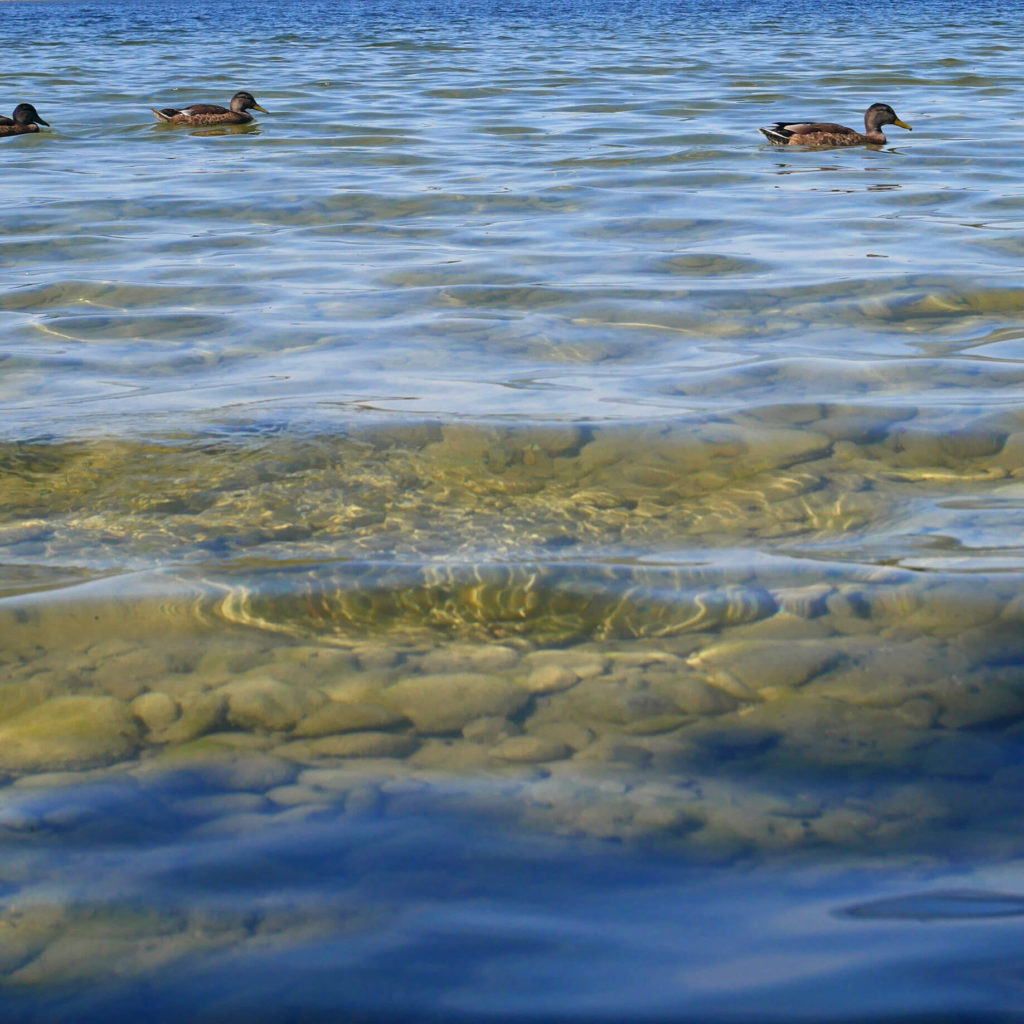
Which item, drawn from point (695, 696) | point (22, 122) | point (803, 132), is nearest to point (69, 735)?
point (695, 696)

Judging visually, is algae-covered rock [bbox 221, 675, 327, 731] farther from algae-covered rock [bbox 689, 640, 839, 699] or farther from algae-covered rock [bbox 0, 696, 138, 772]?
algae-covered rock [bbox 689, 640, 839, 699]

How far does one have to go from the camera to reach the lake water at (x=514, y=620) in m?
2.07

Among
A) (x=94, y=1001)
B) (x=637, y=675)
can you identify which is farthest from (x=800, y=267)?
(x=94, y=1001)

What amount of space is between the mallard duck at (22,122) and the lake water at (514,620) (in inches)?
248

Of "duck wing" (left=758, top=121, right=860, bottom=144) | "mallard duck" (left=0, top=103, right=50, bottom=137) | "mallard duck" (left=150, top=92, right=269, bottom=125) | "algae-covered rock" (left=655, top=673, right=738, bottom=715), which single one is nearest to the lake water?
"algae-covered rock" (left=655, top=673, right=738, bottom=715)

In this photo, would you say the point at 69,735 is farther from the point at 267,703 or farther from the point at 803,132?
the point at 803,132

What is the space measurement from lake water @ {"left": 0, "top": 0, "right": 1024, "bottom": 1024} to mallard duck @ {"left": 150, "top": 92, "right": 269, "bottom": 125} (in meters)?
6.65

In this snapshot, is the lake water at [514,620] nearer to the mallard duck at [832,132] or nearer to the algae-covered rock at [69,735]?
the algae-covered rock at [69,735]

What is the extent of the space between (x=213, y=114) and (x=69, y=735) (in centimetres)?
1317

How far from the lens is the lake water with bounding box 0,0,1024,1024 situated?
2070 mm

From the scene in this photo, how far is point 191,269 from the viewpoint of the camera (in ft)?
24.6

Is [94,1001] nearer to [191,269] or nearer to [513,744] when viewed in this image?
[513,744]

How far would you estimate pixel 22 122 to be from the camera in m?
14.1

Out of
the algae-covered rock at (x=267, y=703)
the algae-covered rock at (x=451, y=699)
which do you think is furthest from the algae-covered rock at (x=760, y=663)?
the algae-covered rock at (x=267, y=703)
